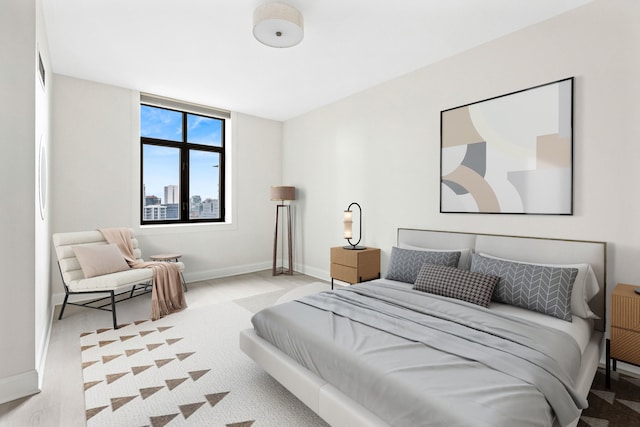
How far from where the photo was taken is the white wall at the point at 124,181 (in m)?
3.85

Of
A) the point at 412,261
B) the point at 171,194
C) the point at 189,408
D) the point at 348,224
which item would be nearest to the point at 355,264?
the point at 348,224

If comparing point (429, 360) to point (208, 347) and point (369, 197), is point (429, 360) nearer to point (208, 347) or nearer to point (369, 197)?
point (208, 347)

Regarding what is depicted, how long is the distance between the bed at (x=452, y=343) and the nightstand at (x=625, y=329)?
127 mm

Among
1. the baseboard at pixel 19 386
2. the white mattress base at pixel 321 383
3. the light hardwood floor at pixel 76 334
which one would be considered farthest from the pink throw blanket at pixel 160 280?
the white mattress base at pixel 321 383

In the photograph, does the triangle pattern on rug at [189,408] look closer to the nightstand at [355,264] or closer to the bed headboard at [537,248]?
the nightstand at [355,264]

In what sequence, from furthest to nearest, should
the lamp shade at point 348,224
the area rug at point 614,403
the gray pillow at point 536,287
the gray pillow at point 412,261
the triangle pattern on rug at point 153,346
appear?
1. the lamp shade at point 348,224
2. the gray pillow at point 412,261
3. the triangle pattern on rug at point 153,346
4. the gray pillow at point 536,287
5. the area rug at point 614,403

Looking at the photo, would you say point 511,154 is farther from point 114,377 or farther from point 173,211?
point 173,211

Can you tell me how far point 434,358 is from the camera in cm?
155

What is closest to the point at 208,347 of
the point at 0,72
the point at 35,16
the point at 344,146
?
the point at 0,72

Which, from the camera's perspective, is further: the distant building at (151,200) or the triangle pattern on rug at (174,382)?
the distant building at (151,200)

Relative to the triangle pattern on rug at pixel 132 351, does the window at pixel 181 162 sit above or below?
above

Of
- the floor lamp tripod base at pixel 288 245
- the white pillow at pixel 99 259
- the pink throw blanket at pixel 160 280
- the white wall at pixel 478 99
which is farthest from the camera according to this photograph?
the floor lamp tripod base at pixel 288 245

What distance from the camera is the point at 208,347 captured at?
273cm

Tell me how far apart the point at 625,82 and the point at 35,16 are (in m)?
4.15
